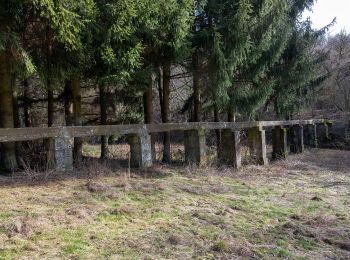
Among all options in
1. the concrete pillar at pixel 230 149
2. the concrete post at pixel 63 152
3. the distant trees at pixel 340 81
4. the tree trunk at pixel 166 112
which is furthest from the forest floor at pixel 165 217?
the distant trees at pixel 340 81

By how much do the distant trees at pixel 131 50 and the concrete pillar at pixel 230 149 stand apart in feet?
4.27

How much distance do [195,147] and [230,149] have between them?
4.69 ft

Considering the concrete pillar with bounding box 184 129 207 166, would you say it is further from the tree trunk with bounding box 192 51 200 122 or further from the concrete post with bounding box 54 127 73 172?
the concrete post with bounding box 54 127 73 172

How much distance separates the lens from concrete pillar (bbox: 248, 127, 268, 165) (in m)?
13.5

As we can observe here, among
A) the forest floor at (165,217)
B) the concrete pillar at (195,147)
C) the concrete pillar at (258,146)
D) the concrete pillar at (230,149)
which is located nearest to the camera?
the forest floor at (165,217)

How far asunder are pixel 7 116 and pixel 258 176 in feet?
20.8

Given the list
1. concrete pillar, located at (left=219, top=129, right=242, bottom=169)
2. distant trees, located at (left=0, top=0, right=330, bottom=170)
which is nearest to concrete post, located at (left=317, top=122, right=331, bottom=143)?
distant trees, located at (left=0, top=0, right=330, bottom=170)

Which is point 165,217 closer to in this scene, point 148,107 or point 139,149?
point 139,149

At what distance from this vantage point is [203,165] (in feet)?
36.6

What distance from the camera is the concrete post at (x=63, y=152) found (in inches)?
319

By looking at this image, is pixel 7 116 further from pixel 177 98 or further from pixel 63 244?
pixel 177 98

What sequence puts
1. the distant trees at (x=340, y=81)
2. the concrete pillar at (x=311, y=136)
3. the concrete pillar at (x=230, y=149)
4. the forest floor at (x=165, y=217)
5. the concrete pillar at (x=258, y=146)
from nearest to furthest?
the forest floor at (x=165, y=217)
the concrete pillar at (x=230, y=149)
the concrete pillar at (x=258, y=146)
the concrete pillar at (x=311, y=136)
the distant trees at (x=340, y=81)

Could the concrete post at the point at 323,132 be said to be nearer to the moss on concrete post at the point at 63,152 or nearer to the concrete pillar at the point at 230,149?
the concrete pillar at the point at 230,149

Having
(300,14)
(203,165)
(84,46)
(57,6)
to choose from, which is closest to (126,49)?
(84,46)
